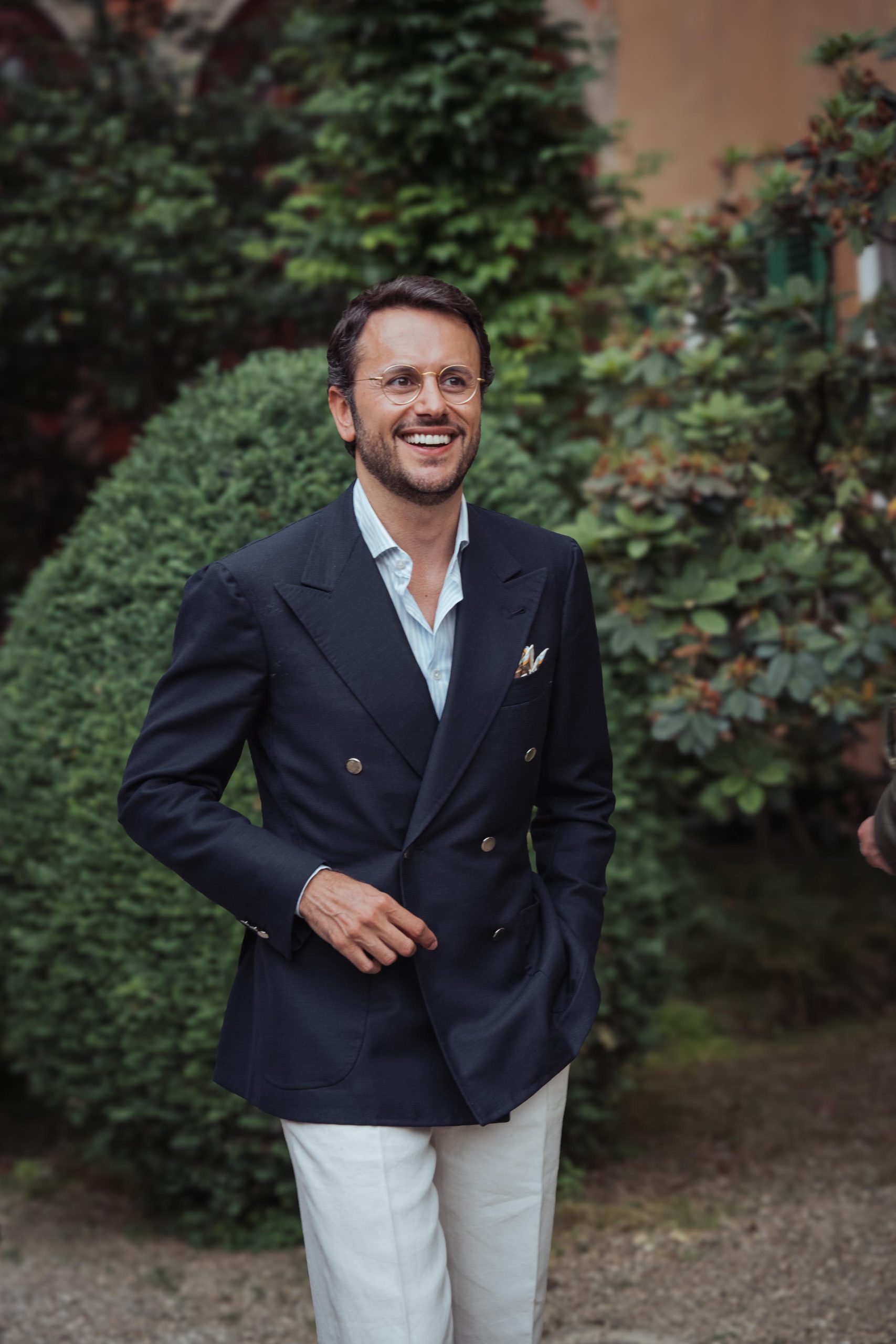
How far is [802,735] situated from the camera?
4.87m

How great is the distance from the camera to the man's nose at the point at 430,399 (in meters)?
2.27

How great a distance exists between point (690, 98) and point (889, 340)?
3863 millimetres

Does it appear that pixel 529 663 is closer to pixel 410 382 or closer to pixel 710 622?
pixel 410 382

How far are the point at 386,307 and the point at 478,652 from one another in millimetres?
559

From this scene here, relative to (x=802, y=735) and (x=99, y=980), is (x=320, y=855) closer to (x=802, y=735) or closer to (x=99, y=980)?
(x=99, y=980)

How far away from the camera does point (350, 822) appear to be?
2.29 m

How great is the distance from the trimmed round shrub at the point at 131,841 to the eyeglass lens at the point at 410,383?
158cm

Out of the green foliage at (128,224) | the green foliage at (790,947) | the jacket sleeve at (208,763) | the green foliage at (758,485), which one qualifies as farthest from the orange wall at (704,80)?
the jacket sleeve at (208,763)

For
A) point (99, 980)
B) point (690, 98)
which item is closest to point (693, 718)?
point (99, 980)

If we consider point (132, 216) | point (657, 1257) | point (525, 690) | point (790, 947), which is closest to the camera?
point (525, 690)

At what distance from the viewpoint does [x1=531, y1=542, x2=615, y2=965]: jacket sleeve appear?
8.26 feet

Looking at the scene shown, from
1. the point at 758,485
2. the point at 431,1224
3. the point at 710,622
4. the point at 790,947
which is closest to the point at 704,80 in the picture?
the point at 758,485

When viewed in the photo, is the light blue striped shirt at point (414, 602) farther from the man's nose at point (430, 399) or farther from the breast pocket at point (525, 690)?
the man's nose at point (430, 399)

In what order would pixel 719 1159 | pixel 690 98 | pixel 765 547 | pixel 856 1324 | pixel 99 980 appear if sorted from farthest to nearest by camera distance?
pixel 690 98 → pixel 719 1159 → pixel 765 547 → pixel 99 980 → pixel 856 1324
